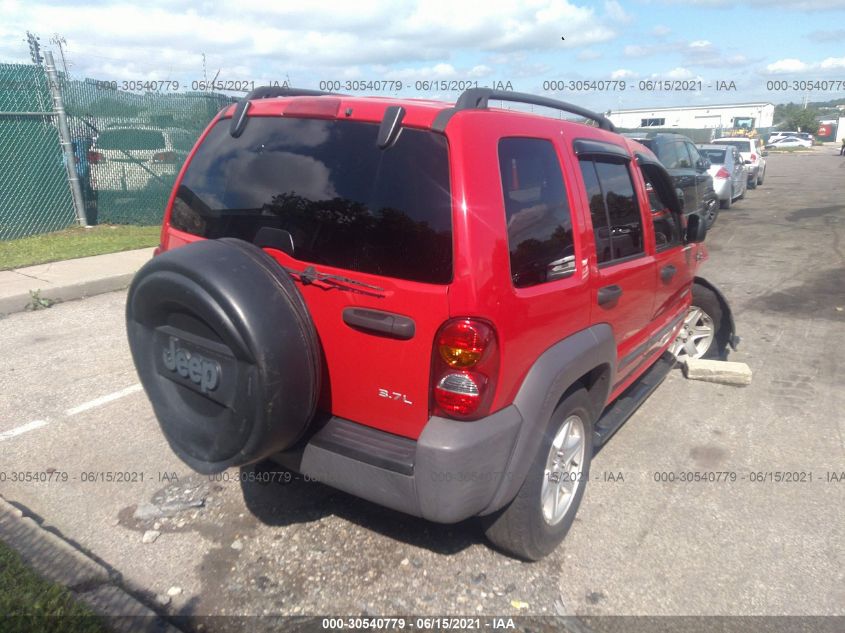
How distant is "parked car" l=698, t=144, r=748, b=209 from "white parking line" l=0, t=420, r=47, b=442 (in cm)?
1459

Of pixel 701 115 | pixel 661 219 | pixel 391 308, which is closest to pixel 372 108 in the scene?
pixel 391 308

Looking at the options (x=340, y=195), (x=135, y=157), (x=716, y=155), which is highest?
(x=340, y=195)

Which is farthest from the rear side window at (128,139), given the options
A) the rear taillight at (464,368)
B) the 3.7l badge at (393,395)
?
the rear taillight at (464,368)

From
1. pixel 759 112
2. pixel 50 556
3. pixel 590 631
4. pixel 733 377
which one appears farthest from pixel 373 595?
pixel 759 112

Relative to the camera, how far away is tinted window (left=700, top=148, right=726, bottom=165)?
628 inches

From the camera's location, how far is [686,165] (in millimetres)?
12984

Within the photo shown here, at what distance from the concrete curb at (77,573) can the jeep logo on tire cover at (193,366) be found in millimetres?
916

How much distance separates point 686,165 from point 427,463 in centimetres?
1234

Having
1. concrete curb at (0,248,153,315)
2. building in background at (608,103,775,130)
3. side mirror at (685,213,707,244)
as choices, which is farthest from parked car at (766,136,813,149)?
side mirror at (685,213,707,244)

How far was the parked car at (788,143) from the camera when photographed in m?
58.0

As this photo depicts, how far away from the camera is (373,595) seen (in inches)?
111

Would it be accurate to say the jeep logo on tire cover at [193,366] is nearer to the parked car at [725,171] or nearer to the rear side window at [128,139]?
the rear side window at [128,139]

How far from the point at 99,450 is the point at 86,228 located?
801 cm

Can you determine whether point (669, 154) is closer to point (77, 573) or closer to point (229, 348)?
point (229, 348)
